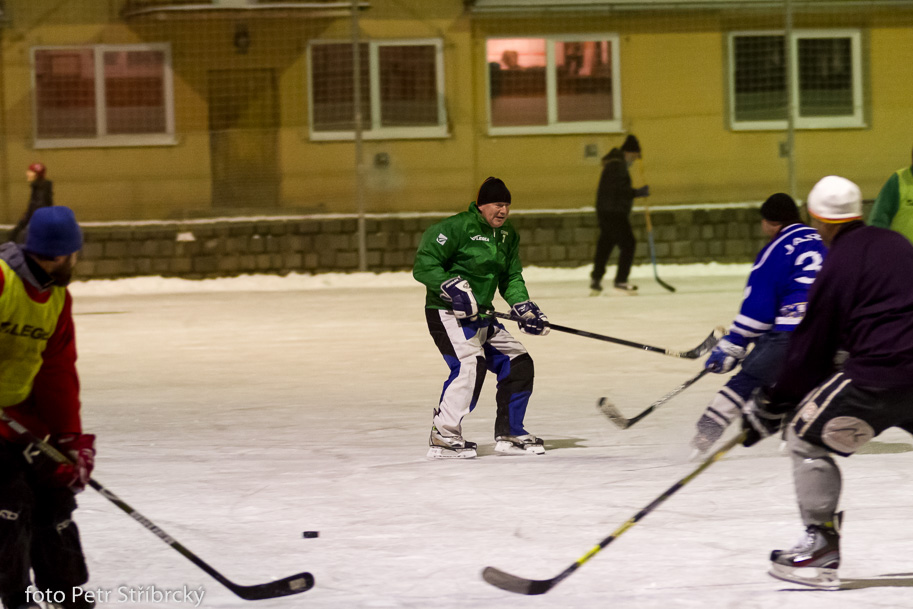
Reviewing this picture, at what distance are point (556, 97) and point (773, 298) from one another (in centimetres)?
1302

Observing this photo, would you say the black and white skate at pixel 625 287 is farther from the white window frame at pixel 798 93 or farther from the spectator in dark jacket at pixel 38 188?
the spectator in dark jacket at pixel 38 188

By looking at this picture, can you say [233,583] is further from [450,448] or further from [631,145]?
[631,145]

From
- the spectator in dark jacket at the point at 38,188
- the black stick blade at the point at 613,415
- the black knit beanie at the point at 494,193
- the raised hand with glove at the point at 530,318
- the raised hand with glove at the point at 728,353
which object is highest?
the spectator in dark jacket at the point at 38,188

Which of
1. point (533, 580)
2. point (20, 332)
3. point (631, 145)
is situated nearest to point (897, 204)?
point (533, 580)

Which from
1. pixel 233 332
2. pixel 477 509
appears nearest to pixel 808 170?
pixel 233 332

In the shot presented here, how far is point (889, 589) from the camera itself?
378 cm

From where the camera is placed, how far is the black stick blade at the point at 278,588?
12.4ft

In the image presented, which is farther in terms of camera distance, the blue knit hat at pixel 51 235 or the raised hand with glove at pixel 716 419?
the raised hand with glove at pixel 716 419

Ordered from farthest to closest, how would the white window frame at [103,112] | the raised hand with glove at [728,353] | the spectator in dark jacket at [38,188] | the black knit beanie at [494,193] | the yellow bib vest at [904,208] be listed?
the white window frame at [103,112] < the spectator in dark jacket at [38,188] < the yellow bib vest at [904,208] < the black knit beanie at [494,193] < the raised hand with glove at [728,353]

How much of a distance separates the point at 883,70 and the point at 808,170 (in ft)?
5.97

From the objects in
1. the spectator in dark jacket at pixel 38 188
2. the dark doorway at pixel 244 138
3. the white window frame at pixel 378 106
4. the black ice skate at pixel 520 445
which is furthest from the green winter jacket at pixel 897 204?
the white window frame at pixel 378 106

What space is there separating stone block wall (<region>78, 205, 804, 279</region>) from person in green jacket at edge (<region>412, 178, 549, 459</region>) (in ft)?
32.2

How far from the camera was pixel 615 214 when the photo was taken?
13609mm

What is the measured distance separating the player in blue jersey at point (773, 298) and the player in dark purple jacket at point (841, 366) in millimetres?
1233
